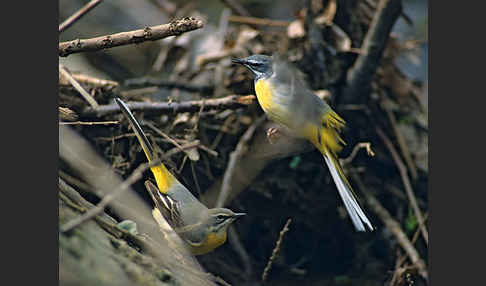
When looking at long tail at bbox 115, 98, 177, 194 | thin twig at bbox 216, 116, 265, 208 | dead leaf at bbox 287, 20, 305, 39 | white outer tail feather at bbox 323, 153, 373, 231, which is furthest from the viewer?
dead leaf at bbox 287, 20, 305, 39

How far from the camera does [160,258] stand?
1.48m

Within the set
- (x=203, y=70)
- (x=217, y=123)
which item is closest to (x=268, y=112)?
(x=217, y=123)

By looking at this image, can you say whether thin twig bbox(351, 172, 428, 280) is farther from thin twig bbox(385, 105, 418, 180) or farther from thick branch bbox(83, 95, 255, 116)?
thick branch bbox(83, 95, 255, 116)

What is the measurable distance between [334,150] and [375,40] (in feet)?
3.38

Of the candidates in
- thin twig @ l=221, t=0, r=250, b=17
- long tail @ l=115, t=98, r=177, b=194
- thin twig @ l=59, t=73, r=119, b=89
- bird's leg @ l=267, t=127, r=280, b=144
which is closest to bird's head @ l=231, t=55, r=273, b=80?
bird's leg @ l=267, t=127, r=280, b=144

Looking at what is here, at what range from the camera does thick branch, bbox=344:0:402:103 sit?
234 cm

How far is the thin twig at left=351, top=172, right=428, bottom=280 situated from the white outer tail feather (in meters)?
0.99

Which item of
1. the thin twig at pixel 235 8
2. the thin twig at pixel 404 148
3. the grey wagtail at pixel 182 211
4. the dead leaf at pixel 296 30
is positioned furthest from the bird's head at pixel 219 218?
the thin twig at pixel 235 8

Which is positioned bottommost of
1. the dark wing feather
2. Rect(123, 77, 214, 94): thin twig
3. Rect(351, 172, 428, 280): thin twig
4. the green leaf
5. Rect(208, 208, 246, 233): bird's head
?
Rect(351, 172, 428, 280): thin twig

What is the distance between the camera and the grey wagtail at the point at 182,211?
1.69m

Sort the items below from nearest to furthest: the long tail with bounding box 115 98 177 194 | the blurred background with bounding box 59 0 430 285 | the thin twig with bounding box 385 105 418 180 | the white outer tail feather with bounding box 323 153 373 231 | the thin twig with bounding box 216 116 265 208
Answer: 1. the white outer tail feather with bounding box 323 153 373 231
2. the long tail with bounding box 115 98 177 194
3. the thin twig with bounding box 216 116 265 208
4. the blurred background with bounding box 59 0 430 285
5. the thin twig with bounding box 385 105 418 180

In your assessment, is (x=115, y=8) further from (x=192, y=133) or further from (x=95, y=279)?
(x=95, y=279)

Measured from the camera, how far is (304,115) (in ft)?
4.55

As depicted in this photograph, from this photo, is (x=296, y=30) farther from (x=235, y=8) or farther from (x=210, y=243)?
(x=210, y=243)
